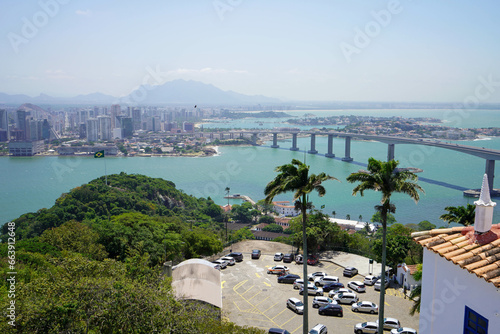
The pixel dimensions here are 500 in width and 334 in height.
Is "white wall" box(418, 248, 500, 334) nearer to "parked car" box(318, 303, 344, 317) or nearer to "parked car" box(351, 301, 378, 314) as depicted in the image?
"parked car" box(318, 303, 344, 317)

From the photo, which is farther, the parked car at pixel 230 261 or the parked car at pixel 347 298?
the parked car at pixel 230 261

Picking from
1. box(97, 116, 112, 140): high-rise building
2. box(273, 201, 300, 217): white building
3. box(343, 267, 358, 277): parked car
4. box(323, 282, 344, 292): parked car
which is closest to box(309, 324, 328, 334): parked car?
box(323, 282, 344, 292): parked car

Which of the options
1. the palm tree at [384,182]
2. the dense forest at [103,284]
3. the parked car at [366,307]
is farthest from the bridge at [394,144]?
the palm tree at [384,182]

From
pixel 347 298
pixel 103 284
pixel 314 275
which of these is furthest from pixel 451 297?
pixel 314 275

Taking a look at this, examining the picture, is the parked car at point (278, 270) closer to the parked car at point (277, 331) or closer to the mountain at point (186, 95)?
the parked car at point (277, 331)

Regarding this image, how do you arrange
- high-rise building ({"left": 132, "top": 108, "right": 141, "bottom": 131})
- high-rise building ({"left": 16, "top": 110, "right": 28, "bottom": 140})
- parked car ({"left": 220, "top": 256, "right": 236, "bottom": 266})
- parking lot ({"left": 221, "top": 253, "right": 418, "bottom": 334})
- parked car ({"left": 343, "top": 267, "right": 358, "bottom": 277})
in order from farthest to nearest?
high-rise building ({"left": 132, "top": 108, "right": 141, "bottom": 131}) → high-rise building ({"left": 16, "top": 110, "right": 28, "bottom": 140}) → parked car ({"left": 220, "top": 256, "right": 236, "bottom": 266}) → parked car ({"left": 343, "top": 267, "right": 358, "bottom": 277}) → parking lot ({"left": 221, "top": 253, "right": 418, "bottom": 334})

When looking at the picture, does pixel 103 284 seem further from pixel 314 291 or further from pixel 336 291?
pixel 336 291

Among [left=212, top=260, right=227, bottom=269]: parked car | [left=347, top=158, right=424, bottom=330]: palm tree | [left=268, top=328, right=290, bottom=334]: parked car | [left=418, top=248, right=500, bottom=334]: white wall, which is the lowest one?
[left=212, top=260, right=227, bottom=269]: parked car

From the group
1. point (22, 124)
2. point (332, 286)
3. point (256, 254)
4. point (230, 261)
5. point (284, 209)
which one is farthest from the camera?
point (22, 124)
